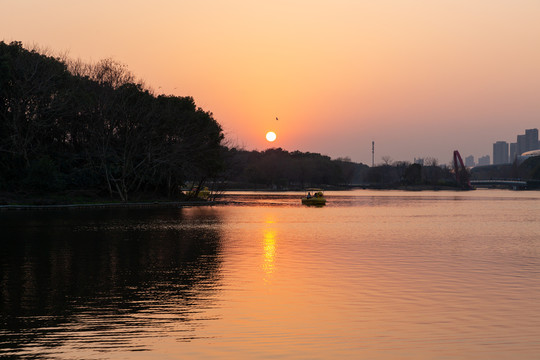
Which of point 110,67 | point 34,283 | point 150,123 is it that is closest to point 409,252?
point 34,283

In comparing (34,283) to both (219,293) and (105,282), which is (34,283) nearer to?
(105,282)

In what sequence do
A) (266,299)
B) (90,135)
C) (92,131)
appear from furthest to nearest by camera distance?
(90,135) → (92,131) → (266,299)

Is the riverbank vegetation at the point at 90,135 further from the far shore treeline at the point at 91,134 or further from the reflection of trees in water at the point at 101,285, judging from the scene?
the reflection of trees in water at the point at 101,285

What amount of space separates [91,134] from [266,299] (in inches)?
2796

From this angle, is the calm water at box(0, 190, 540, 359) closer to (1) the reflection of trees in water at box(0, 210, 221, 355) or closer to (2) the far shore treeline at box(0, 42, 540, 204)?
(1) the reflection of trees in water at box(0, 210, 221, 355)

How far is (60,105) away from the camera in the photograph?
78750 mm

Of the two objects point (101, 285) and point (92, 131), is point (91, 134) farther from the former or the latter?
point (101, 285)

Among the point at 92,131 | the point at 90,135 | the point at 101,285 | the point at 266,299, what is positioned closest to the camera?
the point at 266,299

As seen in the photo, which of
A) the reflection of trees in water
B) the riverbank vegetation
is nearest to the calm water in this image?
the reflection of trees in water

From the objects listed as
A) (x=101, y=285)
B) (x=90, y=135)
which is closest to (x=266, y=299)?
(x=101, y=285)

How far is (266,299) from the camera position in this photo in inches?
723

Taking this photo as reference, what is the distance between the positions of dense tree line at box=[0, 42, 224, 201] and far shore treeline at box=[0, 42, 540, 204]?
0.14 metres

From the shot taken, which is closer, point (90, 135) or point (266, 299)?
point (266, 299)

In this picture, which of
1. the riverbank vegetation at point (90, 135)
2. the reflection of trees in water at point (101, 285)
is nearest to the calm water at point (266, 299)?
the reflection of trees in water at point (101, 285)
